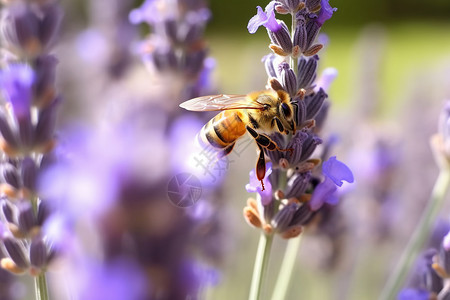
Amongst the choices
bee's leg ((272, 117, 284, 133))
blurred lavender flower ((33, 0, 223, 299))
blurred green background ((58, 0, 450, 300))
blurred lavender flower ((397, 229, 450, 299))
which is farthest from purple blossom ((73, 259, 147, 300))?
blurred green background ((58, 0, 450, 300))

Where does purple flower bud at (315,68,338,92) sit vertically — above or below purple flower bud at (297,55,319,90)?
below

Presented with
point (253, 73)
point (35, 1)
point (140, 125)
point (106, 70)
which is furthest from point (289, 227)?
point (253, 73)

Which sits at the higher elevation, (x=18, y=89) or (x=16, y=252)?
(x=18, y=89)

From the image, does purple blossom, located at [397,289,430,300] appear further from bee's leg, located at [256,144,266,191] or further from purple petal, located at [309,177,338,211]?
bee's leg, located at [256,144,266,191]

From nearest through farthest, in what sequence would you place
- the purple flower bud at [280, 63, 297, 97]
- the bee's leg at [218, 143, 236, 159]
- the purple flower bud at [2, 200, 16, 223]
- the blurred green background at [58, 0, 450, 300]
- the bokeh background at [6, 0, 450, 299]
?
the purple flower bud at [280, 63, 297, 97]
the purple flower bud at [2, 200, 16, 223]
the bee's leg at [218, 143, 236, 159]
the bokeh background at [6, 0, 450, 299]
the blurred green background at [58, 0, 450, 300]

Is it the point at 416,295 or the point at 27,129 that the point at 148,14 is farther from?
the point at 416,295

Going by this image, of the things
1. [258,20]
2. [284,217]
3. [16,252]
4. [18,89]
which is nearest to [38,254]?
[16,252]

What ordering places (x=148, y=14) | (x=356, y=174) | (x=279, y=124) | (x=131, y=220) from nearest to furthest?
(x=131, y=220) → (x=279, y=124) → (x=148, y=14) → (x=356, y=174)

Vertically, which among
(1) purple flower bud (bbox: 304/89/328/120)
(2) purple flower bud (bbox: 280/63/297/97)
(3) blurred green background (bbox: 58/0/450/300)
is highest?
(2) purple flower bud (bbox: 280/63/297/97)
